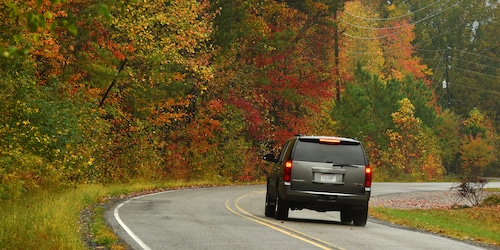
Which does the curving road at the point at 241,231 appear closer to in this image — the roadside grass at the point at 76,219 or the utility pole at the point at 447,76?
the roadside grass at the point at 76,219

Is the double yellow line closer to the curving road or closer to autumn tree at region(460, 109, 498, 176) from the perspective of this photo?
the curving road

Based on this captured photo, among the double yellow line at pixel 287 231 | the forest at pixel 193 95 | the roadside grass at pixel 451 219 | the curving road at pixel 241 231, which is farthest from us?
the forest at pixel 193 95

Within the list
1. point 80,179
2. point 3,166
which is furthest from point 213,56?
point 3,166

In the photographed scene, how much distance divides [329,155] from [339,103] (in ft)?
152

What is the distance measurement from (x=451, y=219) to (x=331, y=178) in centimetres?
1142

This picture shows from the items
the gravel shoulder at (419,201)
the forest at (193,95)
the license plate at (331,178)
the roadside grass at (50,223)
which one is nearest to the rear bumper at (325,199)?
the license plate at (331,178)

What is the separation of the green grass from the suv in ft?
8.27

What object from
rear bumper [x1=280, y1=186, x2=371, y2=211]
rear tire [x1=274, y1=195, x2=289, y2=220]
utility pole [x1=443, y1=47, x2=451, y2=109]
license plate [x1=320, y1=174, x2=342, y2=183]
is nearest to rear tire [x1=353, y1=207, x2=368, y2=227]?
rear bumper [x1=280, y1=186, x2=371, y2=211]

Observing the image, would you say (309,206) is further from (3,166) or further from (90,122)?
(90,122)

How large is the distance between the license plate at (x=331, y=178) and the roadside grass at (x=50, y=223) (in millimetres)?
5073

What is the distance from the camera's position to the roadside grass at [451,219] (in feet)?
71.1

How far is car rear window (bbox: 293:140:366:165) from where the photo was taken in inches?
760

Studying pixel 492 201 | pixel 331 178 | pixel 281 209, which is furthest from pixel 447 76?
pixel 331 178

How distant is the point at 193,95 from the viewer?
45.8 m
